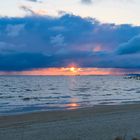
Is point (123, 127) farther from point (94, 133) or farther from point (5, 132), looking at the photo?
point (5, 132)

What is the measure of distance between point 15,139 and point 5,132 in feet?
8.18

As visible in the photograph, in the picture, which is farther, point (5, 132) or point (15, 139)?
point (5, 132)

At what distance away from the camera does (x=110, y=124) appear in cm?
1906

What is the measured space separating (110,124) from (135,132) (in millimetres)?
3100

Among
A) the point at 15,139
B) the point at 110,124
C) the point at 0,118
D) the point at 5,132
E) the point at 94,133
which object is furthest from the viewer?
the point at 0,118

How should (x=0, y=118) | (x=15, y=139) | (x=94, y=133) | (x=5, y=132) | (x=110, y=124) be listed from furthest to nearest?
(x=0, y=118), (x=110, y=124), (x=5, y=132), (x=94, y=133), (x=15, y=139)

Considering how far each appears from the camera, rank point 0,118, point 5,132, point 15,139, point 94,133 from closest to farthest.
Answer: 1. point 15,139
2. point 94,133
3. point 5,132
4. point 0,118

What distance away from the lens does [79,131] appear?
54.3ft

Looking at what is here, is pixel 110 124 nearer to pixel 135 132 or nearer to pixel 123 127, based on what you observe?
pixel 123 127

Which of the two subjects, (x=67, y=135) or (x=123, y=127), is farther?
(x=123, y=127)

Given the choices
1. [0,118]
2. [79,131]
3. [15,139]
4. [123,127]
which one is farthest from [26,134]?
[0,118]

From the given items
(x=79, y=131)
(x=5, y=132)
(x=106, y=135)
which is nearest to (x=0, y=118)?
(x=5, y=132)

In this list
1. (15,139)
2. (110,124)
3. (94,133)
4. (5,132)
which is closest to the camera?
(15,139)

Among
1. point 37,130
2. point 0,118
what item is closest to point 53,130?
point 37,130
